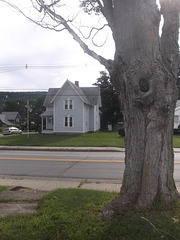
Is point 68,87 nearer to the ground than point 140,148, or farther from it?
farther from it

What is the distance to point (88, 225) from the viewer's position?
3.18 m

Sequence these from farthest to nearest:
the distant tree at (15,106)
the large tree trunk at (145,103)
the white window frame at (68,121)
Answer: the distant tree at (15,106) → the white window frame at (68,121) → the large tree trunk at (145,103)

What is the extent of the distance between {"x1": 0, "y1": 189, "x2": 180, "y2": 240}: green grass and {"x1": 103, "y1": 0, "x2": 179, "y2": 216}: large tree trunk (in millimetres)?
263

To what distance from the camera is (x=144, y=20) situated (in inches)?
142

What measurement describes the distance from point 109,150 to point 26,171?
7.50 metres

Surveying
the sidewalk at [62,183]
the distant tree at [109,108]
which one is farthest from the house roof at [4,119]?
the sidewalk at [62,183]

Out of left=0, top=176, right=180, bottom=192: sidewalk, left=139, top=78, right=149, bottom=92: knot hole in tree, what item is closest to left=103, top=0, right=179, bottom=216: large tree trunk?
left=139, top=78, right=149, bottom=92: knot hole in tree

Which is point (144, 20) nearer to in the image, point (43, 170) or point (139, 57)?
point (139, 57)

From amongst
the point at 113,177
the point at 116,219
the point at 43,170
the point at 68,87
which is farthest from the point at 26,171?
the point at 68,87

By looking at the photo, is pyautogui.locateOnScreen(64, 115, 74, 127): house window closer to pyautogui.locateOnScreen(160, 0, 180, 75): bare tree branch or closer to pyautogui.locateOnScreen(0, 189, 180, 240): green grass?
pyautogui.locateOnScreen(0, 189, 180, 240): green grass

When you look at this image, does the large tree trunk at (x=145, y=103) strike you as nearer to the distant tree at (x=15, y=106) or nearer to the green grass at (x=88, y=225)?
the green grass at (x=88, y=225)

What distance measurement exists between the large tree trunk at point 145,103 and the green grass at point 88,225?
0.86 ft

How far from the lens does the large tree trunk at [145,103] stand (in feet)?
11.3

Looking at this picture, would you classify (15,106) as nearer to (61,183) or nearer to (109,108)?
(109,108)
